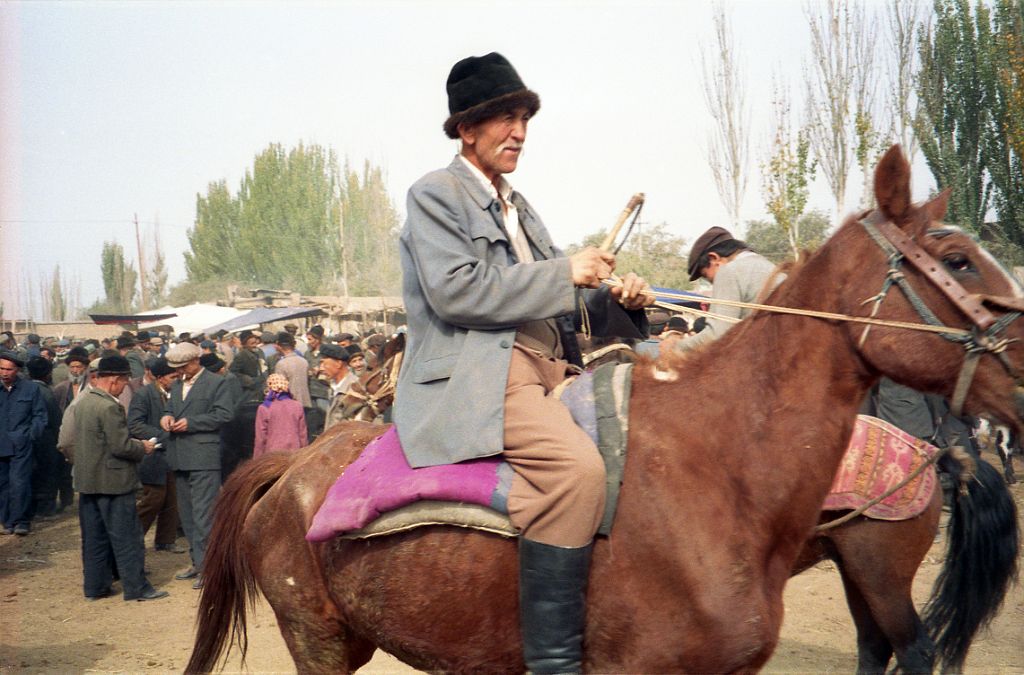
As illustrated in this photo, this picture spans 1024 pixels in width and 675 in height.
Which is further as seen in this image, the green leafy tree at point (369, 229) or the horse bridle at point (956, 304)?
the green leafy tree at point (369, 229)

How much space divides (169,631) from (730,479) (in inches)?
243

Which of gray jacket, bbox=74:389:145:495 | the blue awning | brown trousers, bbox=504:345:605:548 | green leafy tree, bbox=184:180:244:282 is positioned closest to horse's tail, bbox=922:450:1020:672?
brown trousers, bbox=504:345:605:548

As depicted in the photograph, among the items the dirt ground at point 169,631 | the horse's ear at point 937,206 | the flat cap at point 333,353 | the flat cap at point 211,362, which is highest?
the horse's ear at point 937,206

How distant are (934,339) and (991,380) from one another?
0.20 metres

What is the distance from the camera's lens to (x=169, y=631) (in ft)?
23.3

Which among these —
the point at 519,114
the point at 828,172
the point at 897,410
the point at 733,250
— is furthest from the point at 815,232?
the point at 519,114

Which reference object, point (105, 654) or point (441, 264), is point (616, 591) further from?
point (105, 654)

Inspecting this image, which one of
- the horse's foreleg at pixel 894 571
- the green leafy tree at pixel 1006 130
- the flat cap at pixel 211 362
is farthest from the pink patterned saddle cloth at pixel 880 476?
the green leafy tree at pixel 1006 130

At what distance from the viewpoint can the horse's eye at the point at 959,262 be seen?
8.21 feet

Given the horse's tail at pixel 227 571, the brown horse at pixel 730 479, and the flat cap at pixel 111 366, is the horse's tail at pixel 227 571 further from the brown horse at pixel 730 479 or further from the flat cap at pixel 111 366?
the flat cap at pixel 111 366

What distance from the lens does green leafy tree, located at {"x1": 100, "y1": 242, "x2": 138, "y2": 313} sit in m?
71.1

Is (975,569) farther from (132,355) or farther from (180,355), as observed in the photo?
(132,355)

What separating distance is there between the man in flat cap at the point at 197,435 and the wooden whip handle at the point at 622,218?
6599 mm

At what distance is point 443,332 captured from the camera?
2789mm
